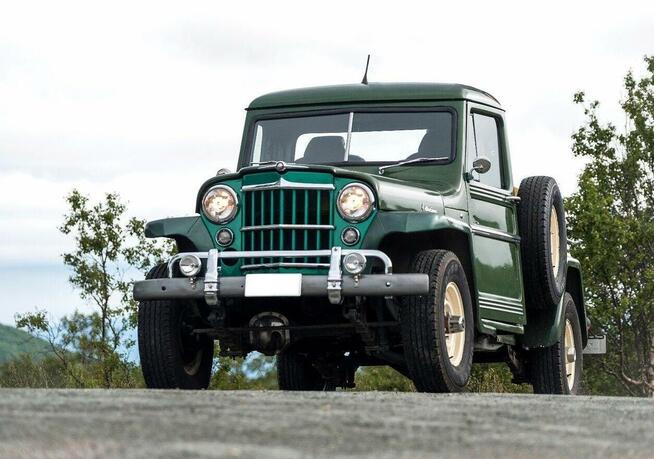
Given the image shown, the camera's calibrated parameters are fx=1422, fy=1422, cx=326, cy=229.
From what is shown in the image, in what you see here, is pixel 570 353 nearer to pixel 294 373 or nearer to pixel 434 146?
pixel 294 373

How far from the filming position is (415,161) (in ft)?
36.8

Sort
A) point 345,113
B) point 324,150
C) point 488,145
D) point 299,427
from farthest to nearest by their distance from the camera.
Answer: point 488,145
point 345,113
point 324,150
point 299,427

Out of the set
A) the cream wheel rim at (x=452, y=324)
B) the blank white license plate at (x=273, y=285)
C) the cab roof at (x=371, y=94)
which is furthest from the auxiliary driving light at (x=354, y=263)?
the cab roof at (x=371, y=94)

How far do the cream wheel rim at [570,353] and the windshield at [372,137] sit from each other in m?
3.08

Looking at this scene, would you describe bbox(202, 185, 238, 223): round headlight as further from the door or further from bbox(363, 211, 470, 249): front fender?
the door

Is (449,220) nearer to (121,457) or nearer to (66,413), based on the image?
(66,413)

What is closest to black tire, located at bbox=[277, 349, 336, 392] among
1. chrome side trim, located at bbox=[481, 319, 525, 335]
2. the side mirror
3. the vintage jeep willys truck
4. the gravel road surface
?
the vintage jeep willys truck

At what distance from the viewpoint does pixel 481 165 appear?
11117mm

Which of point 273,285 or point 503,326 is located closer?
point 273,285

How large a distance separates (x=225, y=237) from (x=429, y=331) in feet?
5.49

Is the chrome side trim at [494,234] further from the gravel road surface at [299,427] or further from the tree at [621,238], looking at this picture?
the tree at [621,238]

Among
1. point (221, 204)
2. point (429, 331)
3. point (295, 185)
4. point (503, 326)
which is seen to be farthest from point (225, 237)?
point (503, 326)

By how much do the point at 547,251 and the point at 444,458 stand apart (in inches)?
290

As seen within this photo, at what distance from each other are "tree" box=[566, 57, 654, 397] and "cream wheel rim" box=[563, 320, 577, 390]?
28771 millimetres
